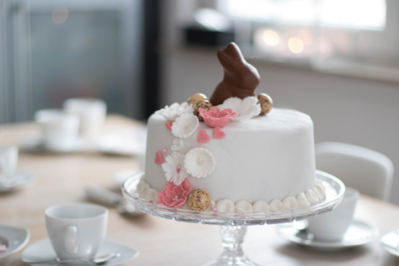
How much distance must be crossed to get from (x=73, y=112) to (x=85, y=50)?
1.70 meters

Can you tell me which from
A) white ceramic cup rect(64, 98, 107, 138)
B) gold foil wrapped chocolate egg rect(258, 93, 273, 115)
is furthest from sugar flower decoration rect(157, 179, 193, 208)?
white ceramic cup rect(64, 98, 107, 138)

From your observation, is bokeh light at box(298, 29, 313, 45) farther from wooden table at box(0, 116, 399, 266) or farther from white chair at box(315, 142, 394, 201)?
wooden table at box(0, 116, 399, 266)

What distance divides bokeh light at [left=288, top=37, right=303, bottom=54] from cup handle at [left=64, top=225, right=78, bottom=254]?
2.26m

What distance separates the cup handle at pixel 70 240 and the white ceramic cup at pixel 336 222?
48 centimetres

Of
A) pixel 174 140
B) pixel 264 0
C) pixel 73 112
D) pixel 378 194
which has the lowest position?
pixel 378 194

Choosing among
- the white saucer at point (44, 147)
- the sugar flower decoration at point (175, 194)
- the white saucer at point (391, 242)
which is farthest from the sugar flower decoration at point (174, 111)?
the white saucer at point (44, 147)

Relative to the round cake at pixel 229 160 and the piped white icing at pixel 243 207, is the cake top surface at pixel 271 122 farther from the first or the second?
the piped white icing at pixel 243 207

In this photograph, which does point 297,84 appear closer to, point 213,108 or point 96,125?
point 96,125

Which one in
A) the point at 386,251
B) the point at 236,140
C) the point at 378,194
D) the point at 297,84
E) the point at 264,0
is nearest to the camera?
the point at 236,140

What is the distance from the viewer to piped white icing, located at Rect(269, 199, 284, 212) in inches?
34.1

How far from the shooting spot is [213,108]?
880 mm

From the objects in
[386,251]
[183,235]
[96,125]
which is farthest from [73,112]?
[386,251]

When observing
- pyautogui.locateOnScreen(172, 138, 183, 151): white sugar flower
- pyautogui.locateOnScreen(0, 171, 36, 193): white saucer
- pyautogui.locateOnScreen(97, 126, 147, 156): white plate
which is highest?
pyautogui.locateOnScreen(172, 138, 183, 151): white sugar flower

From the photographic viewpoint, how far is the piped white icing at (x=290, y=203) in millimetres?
876
